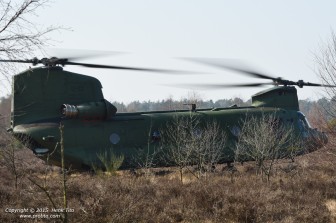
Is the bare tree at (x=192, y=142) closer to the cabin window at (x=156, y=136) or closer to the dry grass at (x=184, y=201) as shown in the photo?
the cabin window at (x=156, y=136)

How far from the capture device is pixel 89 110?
1720 centimetres

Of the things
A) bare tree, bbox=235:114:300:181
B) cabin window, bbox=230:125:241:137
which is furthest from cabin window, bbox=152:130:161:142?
cabin window, bbox=230:125:241:137

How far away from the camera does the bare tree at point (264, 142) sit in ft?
60.9

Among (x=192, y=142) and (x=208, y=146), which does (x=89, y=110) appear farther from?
(x=208, y=146)

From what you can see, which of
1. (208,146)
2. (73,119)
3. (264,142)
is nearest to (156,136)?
(208,146)

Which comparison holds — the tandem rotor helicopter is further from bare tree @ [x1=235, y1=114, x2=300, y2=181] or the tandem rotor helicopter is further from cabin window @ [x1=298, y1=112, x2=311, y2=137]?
cabin window @ [x1=298, y1=112, x2=311, y2=137]

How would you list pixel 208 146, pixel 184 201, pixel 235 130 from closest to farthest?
pixel 184 201 → pixel 208 146 → pixel 235 130

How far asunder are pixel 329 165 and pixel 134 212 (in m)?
14.1

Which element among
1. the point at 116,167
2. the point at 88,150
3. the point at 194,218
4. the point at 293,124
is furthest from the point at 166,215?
the point at 293,124

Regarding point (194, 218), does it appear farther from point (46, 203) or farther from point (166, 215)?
point (46, 203)

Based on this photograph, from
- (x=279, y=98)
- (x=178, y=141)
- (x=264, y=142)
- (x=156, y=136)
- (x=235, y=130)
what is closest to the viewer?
(x=264, y=142)

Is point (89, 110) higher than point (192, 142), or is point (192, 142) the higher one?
point (89, 110)

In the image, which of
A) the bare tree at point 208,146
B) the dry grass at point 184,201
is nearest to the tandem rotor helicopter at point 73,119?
the bare tree at point 208,146

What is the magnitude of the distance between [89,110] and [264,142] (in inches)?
296
